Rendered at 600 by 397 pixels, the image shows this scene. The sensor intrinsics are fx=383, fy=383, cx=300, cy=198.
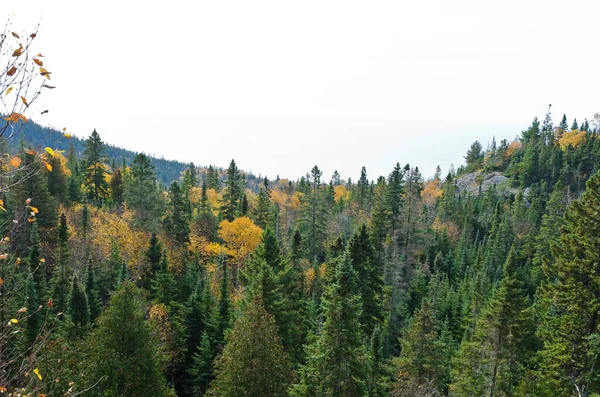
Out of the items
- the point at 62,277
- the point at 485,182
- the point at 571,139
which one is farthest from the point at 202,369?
the point at 571,139

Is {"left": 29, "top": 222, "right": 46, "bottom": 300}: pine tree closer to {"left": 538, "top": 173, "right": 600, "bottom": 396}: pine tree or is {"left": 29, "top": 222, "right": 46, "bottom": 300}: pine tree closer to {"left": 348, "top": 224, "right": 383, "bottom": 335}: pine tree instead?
{"left": 348, "top": 224, "right": 383, "bottom": 335}: pine tree

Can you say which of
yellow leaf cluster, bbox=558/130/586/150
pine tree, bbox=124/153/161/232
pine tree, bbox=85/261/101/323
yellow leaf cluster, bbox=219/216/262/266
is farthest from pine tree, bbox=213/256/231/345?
yellow leaf cluster, bbox=558/130/586/150

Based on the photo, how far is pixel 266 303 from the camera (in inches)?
817

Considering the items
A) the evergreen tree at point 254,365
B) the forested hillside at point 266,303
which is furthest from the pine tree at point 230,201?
the evergreen tree at point 254,365

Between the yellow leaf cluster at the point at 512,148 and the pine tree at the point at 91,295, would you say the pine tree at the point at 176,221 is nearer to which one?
the pine tree at the point at 91,295

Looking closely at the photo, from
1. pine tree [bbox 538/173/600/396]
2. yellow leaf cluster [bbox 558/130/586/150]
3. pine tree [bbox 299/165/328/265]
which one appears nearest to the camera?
pine tree [bbox 538/173/600/396]

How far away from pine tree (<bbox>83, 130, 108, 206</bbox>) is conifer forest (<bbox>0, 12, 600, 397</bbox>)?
0.83ft

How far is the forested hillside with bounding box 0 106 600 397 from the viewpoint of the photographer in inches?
590

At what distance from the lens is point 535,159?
9844cm

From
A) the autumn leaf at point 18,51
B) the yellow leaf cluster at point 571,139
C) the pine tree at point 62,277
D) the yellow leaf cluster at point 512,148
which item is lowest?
Result: the pine tree at point 62,277

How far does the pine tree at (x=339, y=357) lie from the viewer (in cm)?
1591

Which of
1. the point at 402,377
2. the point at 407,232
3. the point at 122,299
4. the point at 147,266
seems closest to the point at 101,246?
the point at 147,266

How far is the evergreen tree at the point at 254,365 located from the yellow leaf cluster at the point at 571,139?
405 feet

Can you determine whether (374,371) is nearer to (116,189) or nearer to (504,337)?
(504,337)
